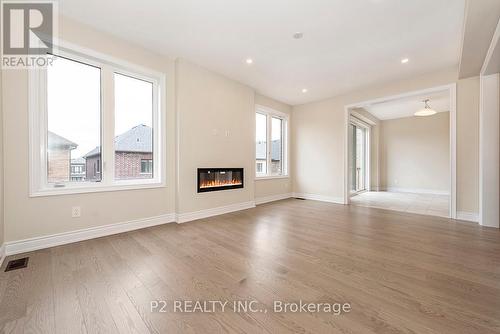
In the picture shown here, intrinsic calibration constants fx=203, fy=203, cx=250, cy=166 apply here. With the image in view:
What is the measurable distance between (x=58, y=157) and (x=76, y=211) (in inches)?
Result: 29.1

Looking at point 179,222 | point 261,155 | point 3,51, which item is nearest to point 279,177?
point 261,155

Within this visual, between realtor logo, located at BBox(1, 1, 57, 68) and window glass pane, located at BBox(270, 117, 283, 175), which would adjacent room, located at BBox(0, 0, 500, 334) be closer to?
realtor logo, located at BBox(1, 1, 57, 68)

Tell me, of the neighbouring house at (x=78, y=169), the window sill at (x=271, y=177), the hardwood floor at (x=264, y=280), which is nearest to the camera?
the hardwood floor at (x=264, y=280)

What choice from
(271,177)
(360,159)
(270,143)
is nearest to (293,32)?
(270,143)

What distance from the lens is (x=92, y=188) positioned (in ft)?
9.08

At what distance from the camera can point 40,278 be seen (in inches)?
70.8

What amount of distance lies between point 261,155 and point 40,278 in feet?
15.1

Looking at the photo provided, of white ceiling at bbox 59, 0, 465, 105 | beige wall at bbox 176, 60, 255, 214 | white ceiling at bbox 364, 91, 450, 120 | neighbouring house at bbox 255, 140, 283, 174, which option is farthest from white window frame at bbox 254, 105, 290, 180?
white ceiling at bbox 364, 91, 450, 120

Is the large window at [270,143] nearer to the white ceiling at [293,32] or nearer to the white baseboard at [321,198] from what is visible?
the white baseboard at [321,198]

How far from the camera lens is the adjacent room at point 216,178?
4.85ft

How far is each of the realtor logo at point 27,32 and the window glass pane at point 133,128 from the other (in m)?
0.80

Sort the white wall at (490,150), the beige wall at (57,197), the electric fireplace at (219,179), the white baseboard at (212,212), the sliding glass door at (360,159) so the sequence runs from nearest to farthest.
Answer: the beige wall at (57,197), the white wall at (490,150), the white baseboard at (212,212), the electric fireplace at (219,179), the sliding glass door at (360,159)

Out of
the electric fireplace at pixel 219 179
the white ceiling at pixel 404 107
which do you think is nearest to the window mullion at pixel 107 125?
the electric fireplace at pixel 219 179

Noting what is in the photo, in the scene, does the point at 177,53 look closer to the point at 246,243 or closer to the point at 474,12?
the point at 246,243
